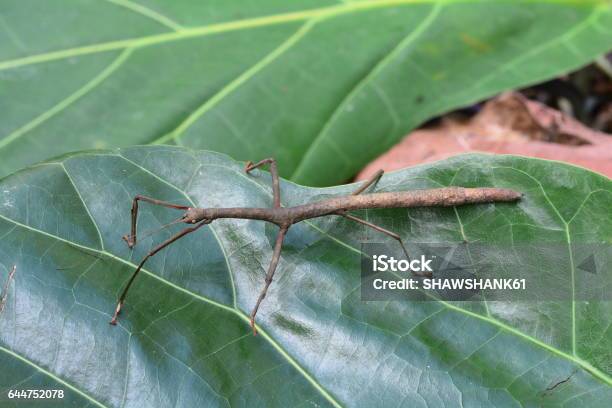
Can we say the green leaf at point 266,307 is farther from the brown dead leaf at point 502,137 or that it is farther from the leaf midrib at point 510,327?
the brown dead leaf at point 502,137

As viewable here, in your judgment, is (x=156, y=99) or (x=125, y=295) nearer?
(x=125, y=295)

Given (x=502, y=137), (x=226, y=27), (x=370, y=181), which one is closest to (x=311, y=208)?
(x=370, y=181)

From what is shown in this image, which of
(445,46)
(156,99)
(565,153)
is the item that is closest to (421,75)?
(445,46)

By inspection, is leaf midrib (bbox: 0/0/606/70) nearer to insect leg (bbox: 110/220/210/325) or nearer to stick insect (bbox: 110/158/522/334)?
stick insect (bbox: 110/158/522/334)

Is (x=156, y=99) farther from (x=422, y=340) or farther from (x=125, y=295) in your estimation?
(x=422, y=340)

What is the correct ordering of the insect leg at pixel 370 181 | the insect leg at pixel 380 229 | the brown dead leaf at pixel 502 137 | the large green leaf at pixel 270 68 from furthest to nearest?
the brown dead leaf at pixel 502 137, the large green leaf at pixel 270 68, the insect leg at pixel 370 181, the insect leg at pixel 380 229

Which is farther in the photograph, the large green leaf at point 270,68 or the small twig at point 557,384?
the large green leaf at point 270,68

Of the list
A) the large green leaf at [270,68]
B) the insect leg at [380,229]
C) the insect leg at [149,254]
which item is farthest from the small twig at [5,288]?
the insect leg at [380,229]
